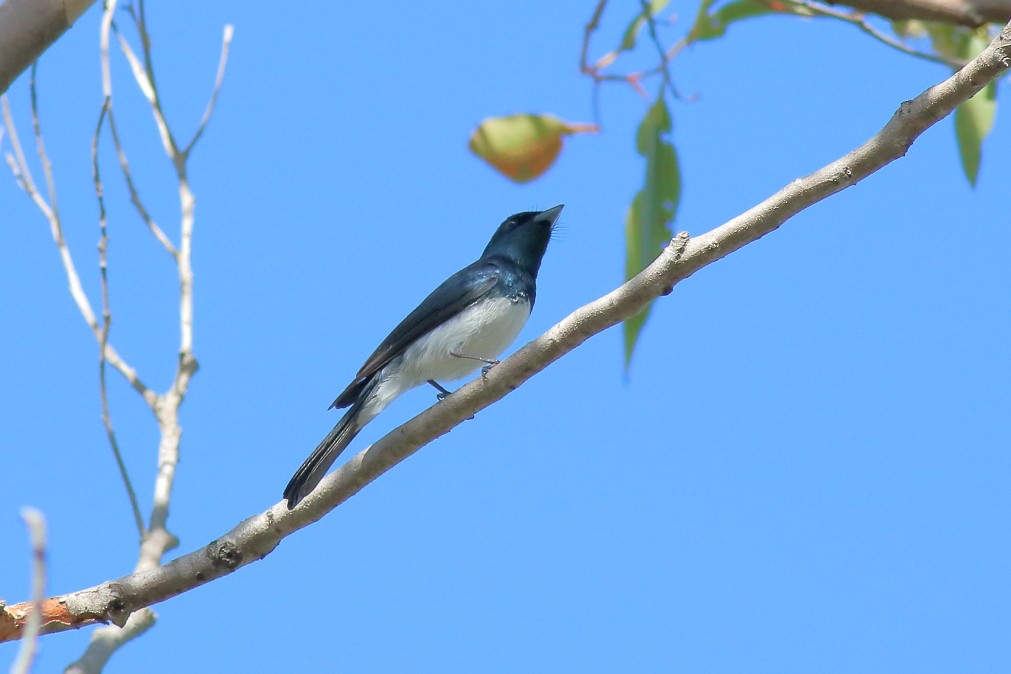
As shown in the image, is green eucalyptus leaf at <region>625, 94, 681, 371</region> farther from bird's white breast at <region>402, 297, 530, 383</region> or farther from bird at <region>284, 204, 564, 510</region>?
bird's white breast at <region>402, 297, 530, 383</region>

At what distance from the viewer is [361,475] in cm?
264

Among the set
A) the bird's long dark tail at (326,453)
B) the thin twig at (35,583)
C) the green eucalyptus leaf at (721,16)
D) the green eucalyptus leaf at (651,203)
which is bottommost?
the thin twig at (35,583)

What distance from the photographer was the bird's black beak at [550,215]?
4965 mm

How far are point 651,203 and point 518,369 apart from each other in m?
1.38

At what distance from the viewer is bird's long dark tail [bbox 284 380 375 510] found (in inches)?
113

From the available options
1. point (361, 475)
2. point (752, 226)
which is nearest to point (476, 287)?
point (361, 475)

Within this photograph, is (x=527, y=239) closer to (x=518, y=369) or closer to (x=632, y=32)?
(x=632, y=32)

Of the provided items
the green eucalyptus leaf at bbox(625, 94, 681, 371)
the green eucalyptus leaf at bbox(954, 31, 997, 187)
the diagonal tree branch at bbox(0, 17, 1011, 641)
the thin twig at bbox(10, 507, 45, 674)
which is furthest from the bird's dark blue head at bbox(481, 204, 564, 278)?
the thin twig at bbox(10, 507, 45, 674)

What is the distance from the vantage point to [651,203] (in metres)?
3.78

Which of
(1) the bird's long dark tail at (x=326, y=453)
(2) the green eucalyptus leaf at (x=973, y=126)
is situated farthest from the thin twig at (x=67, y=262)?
(2) the green eucalyptus leaf at (x=973, y=126)

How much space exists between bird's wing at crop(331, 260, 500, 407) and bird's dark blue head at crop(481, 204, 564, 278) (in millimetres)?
312

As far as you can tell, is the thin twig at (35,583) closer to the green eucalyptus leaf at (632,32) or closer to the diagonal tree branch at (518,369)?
the diagonal tree branch at (518,369)

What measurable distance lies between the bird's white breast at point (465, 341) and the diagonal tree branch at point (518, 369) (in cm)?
150

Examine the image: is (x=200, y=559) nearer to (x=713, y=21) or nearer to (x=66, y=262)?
(x=66, y=262)
